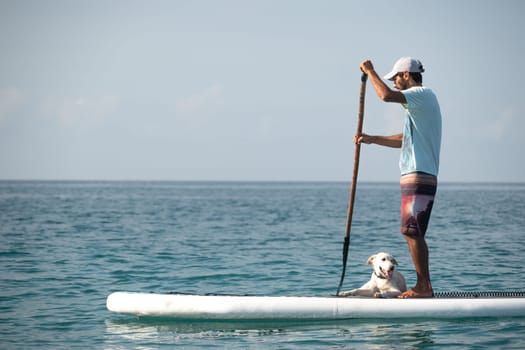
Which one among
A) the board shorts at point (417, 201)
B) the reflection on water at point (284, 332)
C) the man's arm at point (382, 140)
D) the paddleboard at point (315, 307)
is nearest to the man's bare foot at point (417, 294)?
the paddleboard at point (315, 307)

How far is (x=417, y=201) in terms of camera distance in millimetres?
9945

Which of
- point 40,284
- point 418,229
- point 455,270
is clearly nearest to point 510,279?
point 455,270

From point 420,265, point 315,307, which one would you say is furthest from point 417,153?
point 315,307

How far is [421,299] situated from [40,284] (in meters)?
8.64

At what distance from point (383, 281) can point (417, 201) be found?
4.58 feet

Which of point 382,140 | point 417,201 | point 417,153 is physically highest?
point 382,140

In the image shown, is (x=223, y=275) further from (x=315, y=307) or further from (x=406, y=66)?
(x=406, y=66)

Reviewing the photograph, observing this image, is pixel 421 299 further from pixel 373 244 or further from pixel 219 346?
pixel 373 244

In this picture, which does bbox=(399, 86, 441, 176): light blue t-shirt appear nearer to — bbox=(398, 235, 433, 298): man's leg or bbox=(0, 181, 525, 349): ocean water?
bbox=(398, 235, 433, 298): man's leg

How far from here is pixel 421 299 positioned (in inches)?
405

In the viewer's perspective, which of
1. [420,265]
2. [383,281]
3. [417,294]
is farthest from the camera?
[383,281]

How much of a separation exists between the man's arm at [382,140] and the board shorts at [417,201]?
654 mm

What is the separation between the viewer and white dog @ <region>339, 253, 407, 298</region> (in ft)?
34.2

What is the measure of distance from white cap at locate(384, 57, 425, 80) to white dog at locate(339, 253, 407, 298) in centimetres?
247
